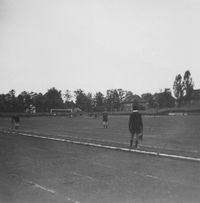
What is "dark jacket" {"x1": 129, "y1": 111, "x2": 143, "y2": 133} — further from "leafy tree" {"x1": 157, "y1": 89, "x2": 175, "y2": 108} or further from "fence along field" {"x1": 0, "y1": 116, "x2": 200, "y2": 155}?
"leafy tree" {"x1": 157, "y1": 89, "x2": 175, "y2": 108}

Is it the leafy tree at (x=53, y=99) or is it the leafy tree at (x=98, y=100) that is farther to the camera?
the leafy tree at (x=98, y=100)

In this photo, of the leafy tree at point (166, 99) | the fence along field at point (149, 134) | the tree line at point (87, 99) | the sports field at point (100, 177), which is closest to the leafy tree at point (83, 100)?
the tree line at point (87, 99)

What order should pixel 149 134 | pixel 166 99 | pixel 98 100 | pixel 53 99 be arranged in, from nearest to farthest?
pixel 149 134
pixel 166 99
pixel 53 99
pixel 98 100

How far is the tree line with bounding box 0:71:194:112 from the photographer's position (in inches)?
5364

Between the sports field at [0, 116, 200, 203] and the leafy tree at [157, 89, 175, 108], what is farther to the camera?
the leafy tree at [157, 89, 175, 108]

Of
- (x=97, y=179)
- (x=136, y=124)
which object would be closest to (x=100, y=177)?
(x=97, y=179)

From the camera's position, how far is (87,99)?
193500 millimetres

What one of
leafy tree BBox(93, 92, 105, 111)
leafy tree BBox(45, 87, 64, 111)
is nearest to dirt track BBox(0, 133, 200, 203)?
leafy tree BBox(45, 87, 64, 111)

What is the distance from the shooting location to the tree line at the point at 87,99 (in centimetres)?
13625

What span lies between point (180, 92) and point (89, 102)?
2542 inches

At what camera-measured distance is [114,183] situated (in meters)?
8.54

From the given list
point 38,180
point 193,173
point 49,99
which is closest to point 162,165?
point 193,173

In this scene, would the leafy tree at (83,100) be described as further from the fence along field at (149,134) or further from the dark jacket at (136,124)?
the dark jacket at (136,124)

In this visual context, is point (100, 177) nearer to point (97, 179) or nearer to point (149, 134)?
point (97, 179)
